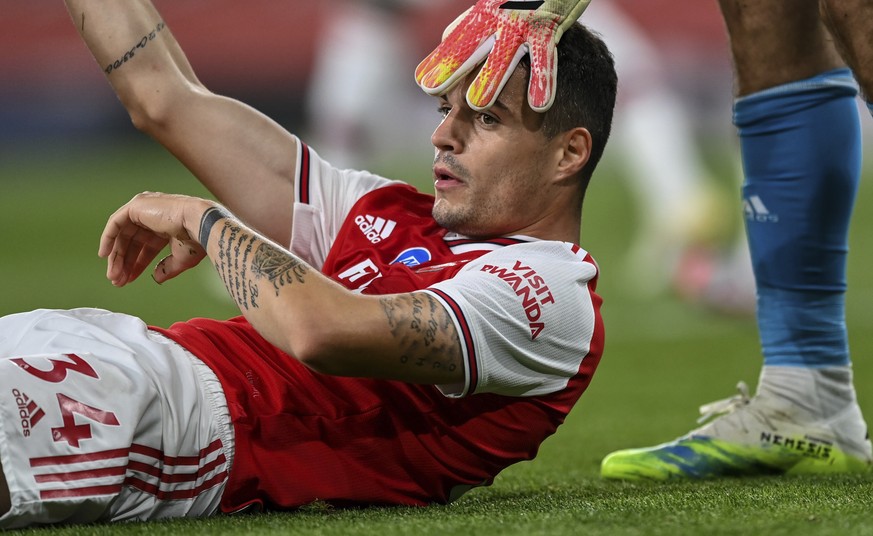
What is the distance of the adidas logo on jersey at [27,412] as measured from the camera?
6.69 ft

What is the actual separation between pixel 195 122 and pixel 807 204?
4.72ft

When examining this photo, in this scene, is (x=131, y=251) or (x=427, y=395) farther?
(x=131, y=251)

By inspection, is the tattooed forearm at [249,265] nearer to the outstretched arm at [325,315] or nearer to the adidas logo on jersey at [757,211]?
the outstretched arm at [325,315]

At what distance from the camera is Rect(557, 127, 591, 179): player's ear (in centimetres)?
253

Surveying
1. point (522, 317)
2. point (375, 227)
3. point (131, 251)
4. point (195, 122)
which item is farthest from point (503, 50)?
point (131, 251)

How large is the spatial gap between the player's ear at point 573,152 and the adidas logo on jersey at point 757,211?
2.50 ft

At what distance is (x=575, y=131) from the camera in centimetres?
254

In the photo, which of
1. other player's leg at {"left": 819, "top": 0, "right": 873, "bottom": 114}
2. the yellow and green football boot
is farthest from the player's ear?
the yellow and green football boot

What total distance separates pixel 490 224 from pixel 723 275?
4771mm

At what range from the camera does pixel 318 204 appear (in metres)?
2.72

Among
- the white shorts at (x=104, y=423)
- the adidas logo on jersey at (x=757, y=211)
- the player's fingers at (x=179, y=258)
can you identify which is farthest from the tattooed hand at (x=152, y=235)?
the adidas logo on jersey at (x=757, y=211)

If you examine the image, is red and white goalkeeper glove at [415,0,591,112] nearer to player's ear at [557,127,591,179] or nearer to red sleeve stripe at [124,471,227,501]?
player's ear at [557,127,591,179]

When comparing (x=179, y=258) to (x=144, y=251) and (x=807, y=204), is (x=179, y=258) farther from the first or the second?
(x=807, y=204)

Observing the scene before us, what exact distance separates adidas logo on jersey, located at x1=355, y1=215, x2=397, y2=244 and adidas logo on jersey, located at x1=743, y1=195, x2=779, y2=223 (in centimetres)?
101
